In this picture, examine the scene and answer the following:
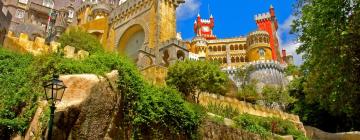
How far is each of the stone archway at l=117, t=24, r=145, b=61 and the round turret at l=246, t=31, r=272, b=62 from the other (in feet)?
90.5

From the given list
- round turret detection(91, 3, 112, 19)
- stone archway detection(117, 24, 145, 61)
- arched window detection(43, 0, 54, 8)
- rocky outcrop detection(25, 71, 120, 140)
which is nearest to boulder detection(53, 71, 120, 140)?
rocky outcrop detection(25, 71, 120, 140)

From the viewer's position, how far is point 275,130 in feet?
72.7

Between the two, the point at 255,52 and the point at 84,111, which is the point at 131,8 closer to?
the point at 255,52

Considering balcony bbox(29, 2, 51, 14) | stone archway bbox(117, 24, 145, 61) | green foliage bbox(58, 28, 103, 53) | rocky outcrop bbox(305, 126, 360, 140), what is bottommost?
rocky outcrop bbox(305, 126, 360, 140)

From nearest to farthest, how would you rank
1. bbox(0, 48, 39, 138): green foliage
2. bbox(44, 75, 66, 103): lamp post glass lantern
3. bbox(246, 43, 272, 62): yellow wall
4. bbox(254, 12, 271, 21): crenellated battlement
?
bbox(44, 75, 66, 103): lamp post glass lantern → bbox(0, 48, 39, 138): green foliage → bbox(246, 43, 272, 62): yellow wall → bbox(254, 12, 271, 21): crenellated battlement

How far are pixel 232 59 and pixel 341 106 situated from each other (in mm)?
54821

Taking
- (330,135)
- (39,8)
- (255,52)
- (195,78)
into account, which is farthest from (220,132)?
(39,8)

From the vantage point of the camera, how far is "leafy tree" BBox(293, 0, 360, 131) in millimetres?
13062

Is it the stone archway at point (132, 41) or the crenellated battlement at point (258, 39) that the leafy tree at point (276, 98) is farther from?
the crenellated battlement at point (258, 39)

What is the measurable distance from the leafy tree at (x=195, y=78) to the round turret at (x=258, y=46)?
3715 cm

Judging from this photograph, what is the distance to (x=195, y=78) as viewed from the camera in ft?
78.0

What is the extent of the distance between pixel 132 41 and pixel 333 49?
Result: 29.5 meters

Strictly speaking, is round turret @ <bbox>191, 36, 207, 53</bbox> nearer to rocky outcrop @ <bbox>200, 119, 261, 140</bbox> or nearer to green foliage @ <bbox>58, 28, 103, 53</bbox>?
green foliage @ <bbox>58, 28, 103, 53</bbox>

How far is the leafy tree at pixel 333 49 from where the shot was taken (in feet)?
42.9
